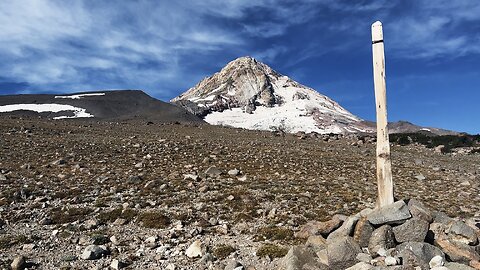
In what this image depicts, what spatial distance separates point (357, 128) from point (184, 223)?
182 metres

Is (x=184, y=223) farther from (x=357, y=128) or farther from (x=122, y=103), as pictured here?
(x=357, y=128)

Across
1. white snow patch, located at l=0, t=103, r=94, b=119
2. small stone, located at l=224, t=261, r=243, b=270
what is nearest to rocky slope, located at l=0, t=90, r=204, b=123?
white snow patch, located at l=0, t=103, r=94, b=119

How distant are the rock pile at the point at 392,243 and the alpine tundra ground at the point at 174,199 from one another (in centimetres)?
152

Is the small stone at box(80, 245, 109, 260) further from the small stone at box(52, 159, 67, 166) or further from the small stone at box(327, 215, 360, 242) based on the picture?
the small stone at box(52, 159, 67, 166)

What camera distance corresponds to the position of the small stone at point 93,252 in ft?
40.2

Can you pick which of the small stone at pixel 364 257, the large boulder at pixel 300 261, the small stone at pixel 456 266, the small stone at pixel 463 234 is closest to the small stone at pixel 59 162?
the large boulder at pixel 300 261

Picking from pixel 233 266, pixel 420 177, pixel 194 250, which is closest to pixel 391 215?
pixel 233 266

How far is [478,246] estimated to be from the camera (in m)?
11.5

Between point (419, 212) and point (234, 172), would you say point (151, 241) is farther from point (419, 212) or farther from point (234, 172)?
point (234, 172)

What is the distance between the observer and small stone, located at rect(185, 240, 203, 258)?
41.3 ft

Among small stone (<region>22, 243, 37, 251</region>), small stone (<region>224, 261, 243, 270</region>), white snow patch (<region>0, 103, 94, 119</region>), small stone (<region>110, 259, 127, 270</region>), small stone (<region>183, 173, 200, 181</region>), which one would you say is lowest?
small stone (<region>224, 261, 243, 270</region>)

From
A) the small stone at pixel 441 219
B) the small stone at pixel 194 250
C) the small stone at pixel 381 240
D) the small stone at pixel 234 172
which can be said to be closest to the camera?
the small stone at pixel 381 240

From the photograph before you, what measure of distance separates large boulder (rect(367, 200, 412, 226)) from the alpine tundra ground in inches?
112

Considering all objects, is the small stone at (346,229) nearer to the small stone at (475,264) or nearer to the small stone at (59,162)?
the small stone at (475,264)
